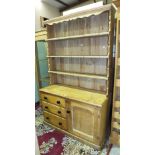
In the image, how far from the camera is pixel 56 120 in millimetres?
2059

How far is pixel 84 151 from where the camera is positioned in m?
1.68

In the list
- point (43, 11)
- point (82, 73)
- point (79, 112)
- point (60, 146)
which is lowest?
point (60, 146)

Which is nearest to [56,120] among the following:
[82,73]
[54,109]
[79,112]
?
[54,109]

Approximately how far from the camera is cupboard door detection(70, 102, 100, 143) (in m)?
1.62

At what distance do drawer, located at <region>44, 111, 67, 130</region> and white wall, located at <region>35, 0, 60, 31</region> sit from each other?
6.97ft

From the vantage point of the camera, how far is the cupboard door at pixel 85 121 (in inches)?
63.8

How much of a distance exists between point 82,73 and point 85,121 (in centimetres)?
72

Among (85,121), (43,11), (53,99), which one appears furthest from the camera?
(43,11)

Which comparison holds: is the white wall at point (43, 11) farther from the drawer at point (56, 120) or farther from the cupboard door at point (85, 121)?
the cupboard door at point (85, 121)

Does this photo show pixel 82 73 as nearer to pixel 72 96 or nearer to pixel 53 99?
pixel 72 96
